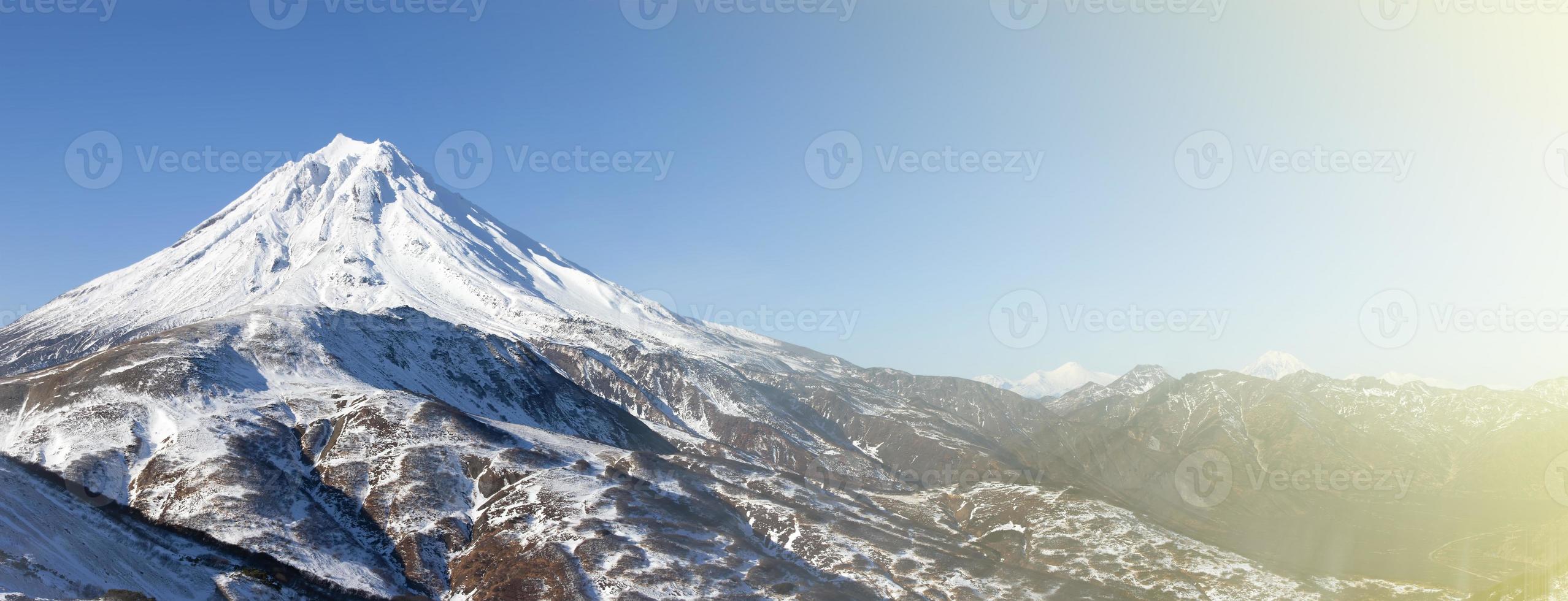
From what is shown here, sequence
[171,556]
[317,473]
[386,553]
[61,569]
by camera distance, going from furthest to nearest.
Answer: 1. [317,473]
2. [386,553]
3. [171,556]
4. [61,569]

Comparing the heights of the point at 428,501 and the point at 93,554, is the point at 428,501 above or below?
above

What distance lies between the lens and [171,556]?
4862 inches

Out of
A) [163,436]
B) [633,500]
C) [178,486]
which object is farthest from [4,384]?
[633,500]

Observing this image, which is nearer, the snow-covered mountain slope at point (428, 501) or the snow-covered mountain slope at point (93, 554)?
the snow-covered mountain slope at point (93, 554)

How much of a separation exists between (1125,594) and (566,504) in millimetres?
106077

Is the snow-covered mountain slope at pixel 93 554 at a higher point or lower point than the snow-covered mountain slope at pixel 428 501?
lower

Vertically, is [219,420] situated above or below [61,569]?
above

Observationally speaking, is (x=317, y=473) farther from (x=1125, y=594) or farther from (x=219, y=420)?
(x=1125, y=594)

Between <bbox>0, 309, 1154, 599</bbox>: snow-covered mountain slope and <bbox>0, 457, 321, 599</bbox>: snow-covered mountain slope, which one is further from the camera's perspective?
<bbox>0, 309, 1154, 599</bbox>: snow-covered mountain slope

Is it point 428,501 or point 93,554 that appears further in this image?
point 428,501

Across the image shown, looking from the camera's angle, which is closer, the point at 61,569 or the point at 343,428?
the point at 61,569

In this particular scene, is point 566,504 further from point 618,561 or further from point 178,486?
point 178,486

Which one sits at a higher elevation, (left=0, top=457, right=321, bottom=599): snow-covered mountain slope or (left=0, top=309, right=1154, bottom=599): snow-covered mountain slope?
(left=0, top=309, right=1154, bottom=599): snow-covered mountain slope

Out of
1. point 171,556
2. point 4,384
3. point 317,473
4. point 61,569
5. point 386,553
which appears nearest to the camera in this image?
point 61,569
